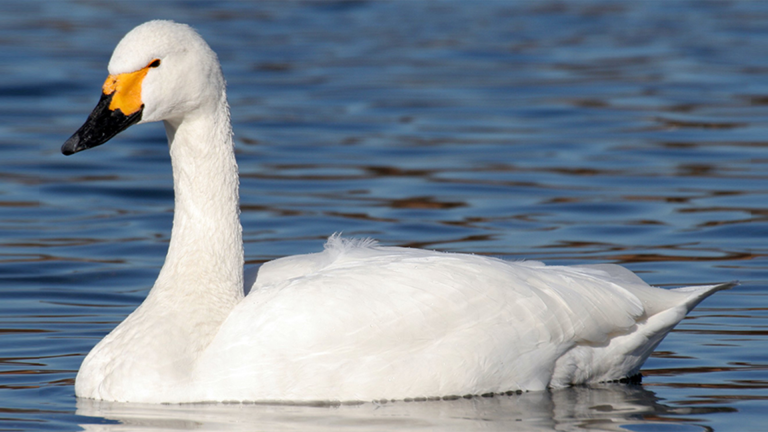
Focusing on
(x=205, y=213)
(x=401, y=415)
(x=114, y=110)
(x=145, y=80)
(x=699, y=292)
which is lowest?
(x=401, y=415)

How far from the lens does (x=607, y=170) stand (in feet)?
42.4

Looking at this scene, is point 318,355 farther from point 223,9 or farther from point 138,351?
point 223,9

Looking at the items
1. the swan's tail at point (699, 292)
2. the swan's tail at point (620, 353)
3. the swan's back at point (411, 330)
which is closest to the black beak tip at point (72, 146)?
the swan's back at point (411, 330)

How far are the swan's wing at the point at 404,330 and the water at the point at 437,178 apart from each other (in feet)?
0.43

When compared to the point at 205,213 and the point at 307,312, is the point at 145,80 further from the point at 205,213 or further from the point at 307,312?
the point at 307,312

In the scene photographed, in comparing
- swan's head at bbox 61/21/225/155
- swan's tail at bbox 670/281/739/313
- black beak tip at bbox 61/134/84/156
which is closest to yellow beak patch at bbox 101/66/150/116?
swan's head at bbox 61/21/225/155

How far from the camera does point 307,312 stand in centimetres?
606

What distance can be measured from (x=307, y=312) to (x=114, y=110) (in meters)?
1.41

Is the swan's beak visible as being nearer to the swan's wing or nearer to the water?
the swan's wing

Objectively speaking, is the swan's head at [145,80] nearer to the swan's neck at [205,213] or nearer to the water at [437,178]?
the swan's neck at [205,213]

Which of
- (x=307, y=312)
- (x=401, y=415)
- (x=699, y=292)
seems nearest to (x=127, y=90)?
(x=307, y=312)

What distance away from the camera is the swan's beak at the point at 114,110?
249 inches

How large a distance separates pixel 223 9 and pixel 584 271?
20.5 m

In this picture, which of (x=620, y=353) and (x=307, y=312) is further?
(x=620, y=353)
